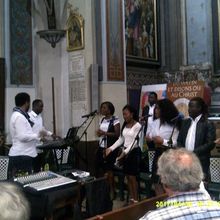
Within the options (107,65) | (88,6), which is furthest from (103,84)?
(88,6)

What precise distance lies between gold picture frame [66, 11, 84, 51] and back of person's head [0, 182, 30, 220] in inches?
267

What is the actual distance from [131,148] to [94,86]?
230 cm

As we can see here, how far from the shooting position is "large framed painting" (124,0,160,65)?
1160 centimetres

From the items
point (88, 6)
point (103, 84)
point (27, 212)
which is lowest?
point (27, 212)

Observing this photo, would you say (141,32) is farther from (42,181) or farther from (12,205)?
(12,205)

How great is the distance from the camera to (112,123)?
6.82 m

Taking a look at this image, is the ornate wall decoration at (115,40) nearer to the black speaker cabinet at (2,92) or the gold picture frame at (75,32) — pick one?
the gold picture frame at (75,32)

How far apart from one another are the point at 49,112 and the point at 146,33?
14.1ft

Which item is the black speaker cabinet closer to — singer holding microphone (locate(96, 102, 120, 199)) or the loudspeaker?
the loudspeaker

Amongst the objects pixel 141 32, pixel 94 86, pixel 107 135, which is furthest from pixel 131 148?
pixel 141 32

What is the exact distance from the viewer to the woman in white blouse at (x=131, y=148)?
6173 millimetres

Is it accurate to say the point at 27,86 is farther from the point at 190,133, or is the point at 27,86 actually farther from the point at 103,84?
the point at 190,133

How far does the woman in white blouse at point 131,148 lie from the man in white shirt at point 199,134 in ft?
3.99

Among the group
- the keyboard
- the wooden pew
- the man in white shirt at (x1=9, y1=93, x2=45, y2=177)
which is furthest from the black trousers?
the wooden pew
